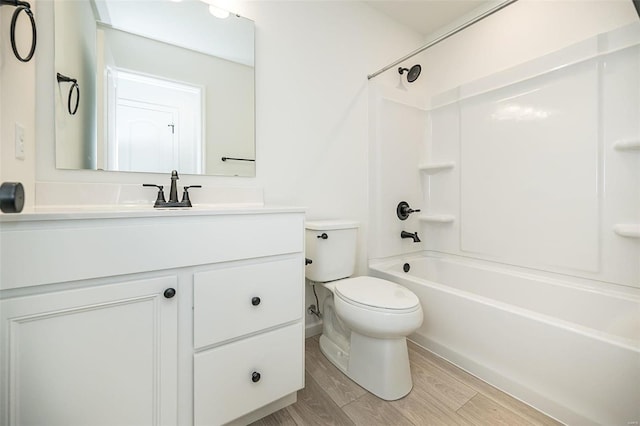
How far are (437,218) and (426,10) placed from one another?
165cm

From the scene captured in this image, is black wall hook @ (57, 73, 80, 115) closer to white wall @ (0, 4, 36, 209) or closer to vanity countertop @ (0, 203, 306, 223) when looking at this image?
white wall @ (0, 4, 36, 209)

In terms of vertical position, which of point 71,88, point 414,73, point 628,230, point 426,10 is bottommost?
point 628,230

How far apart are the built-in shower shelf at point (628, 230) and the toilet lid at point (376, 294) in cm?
115

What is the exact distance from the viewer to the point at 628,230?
134 centimetres

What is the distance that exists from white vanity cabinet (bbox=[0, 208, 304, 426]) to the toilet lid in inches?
12.4

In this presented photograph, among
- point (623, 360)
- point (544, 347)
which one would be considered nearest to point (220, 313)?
point (544, 347)

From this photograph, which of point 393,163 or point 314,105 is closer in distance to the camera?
point 314,105

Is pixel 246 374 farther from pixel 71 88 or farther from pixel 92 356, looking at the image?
pixel 71 88

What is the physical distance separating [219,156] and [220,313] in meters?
0.83

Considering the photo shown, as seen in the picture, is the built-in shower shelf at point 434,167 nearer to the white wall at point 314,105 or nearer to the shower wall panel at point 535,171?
the shower wall panel at point 535,171

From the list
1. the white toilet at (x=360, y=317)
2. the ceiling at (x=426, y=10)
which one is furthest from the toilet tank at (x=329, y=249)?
the ceiling at (x=426, y=10)

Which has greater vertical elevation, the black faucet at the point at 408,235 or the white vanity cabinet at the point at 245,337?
the black faucet at the point at 408,235

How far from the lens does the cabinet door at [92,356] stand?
26.4 inches

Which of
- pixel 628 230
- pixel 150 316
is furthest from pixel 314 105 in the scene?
pixel 628 230
